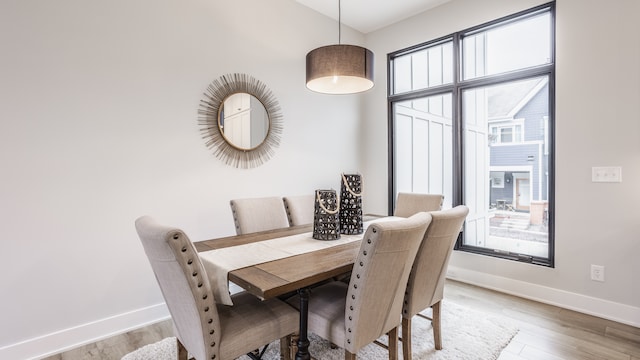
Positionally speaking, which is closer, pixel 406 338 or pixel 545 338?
pixel 406 338

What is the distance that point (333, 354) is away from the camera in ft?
6.43

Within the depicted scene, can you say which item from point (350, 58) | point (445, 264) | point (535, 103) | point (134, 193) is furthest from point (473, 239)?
point (134, 193)

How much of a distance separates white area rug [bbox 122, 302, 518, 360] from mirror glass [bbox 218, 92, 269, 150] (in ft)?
5.47

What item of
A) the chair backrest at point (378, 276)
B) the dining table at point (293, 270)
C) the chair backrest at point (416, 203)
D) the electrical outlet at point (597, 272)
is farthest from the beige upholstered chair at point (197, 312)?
the electrical outlet at point (597, 272)

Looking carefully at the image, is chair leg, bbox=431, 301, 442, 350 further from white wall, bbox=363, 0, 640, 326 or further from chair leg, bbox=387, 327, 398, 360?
white wall, bbox=363, 0, 640, 326

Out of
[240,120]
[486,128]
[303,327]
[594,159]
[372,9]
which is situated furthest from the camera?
[372,9]

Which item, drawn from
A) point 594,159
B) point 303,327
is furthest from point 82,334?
point 594,159

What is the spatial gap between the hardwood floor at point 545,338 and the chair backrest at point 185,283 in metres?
1.14

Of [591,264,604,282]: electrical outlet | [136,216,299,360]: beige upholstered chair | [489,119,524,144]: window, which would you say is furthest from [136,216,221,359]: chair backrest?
[489,119,524,144]: window

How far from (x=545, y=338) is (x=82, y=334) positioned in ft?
10.3

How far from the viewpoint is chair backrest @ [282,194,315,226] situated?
2.57 m

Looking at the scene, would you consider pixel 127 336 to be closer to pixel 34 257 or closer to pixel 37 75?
pixel 34 257

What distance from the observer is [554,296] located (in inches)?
107

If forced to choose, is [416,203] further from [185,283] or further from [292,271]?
[185,283]
